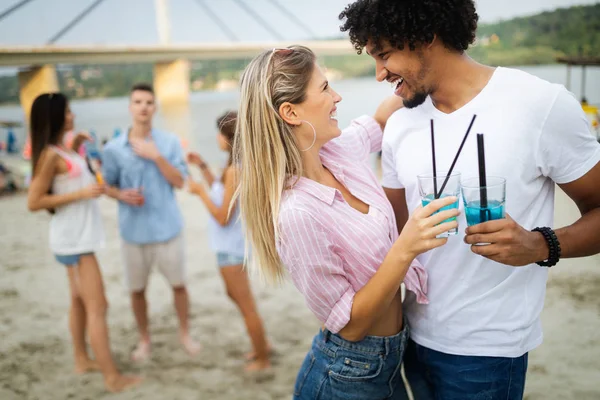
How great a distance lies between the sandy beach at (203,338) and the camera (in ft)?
9.12

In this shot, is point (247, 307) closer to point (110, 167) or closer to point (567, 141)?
point (110, 167)

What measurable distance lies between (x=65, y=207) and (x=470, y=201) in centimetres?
248

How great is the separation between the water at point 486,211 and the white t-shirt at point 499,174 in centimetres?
13

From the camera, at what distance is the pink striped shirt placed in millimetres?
1232

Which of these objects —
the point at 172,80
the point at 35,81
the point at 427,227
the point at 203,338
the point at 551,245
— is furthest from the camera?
the point at 172,80

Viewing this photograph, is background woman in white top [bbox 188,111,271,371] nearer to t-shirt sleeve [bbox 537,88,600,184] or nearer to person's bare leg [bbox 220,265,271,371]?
person's bare leg [bbox 220,265,271,371]

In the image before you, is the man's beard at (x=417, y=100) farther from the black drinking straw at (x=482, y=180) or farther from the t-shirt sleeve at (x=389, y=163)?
the black drinking straw at (x=482, y=180)

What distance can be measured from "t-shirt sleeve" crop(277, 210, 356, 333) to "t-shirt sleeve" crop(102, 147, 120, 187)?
2.12m

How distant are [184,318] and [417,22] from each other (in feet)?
8.39

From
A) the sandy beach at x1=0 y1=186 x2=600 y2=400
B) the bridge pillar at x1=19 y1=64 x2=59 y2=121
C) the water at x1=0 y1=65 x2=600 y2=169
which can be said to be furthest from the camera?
the bridge pillar at x1=19 y1=64 x2=59 y2=121

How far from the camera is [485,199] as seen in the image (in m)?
1.12

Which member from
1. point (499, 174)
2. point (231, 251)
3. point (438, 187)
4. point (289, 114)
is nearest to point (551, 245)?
point (499, 174)

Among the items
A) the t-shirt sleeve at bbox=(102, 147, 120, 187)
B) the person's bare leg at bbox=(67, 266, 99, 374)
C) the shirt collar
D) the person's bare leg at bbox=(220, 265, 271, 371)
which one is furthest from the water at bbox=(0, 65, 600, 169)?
the person's bare leg at bbox=(67, 266, 99, 374)

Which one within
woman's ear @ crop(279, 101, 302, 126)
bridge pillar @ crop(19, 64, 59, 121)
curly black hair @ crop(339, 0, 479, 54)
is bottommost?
woman's ear @ crop(279, 101, 302, 126)
